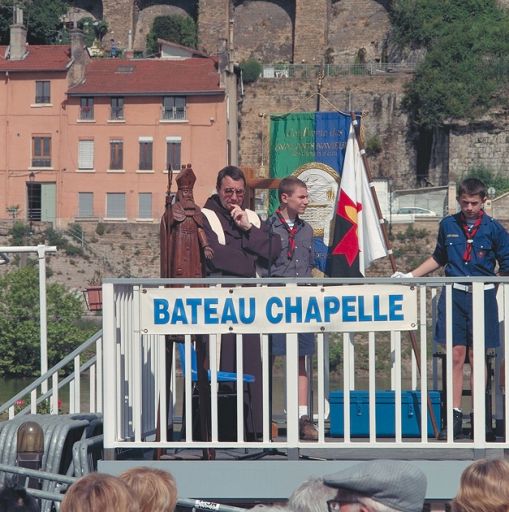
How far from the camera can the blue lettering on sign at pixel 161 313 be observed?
7461 mm

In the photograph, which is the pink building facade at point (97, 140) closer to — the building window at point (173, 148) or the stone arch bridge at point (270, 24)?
the building window at point (173, 148)

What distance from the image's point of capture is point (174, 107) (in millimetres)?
54000

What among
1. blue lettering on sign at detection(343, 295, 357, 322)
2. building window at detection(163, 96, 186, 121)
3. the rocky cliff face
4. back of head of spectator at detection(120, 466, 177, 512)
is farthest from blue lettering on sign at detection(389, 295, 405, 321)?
the rocky cliff face

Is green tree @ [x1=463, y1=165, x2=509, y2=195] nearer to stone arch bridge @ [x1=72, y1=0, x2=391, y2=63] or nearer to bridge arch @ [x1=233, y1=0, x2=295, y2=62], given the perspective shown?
stone arch bridge @ [x1=72, y1=0, x2=391, y2=63]

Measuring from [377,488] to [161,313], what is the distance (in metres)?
3.09

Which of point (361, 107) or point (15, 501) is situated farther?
point (361, 107)

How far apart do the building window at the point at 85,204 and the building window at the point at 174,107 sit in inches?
153

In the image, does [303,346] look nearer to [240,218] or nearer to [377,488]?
[240,218]

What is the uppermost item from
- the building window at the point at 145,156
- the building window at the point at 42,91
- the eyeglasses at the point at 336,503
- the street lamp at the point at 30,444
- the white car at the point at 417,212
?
the building window at the point at 42,91

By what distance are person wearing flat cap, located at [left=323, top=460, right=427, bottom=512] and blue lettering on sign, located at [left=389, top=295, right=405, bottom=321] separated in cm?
288

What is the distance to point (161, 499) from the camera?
505 centimetres

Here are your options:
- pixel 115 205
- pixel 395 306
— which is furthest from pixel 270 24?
pixel 395 306

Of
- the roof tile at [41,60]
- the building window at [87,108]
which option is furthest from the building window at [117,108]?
the roof tile at [41,60]

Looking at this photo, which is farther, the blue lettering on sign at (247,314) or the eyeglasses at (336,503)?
the blue lettering on sign at (247,314)
